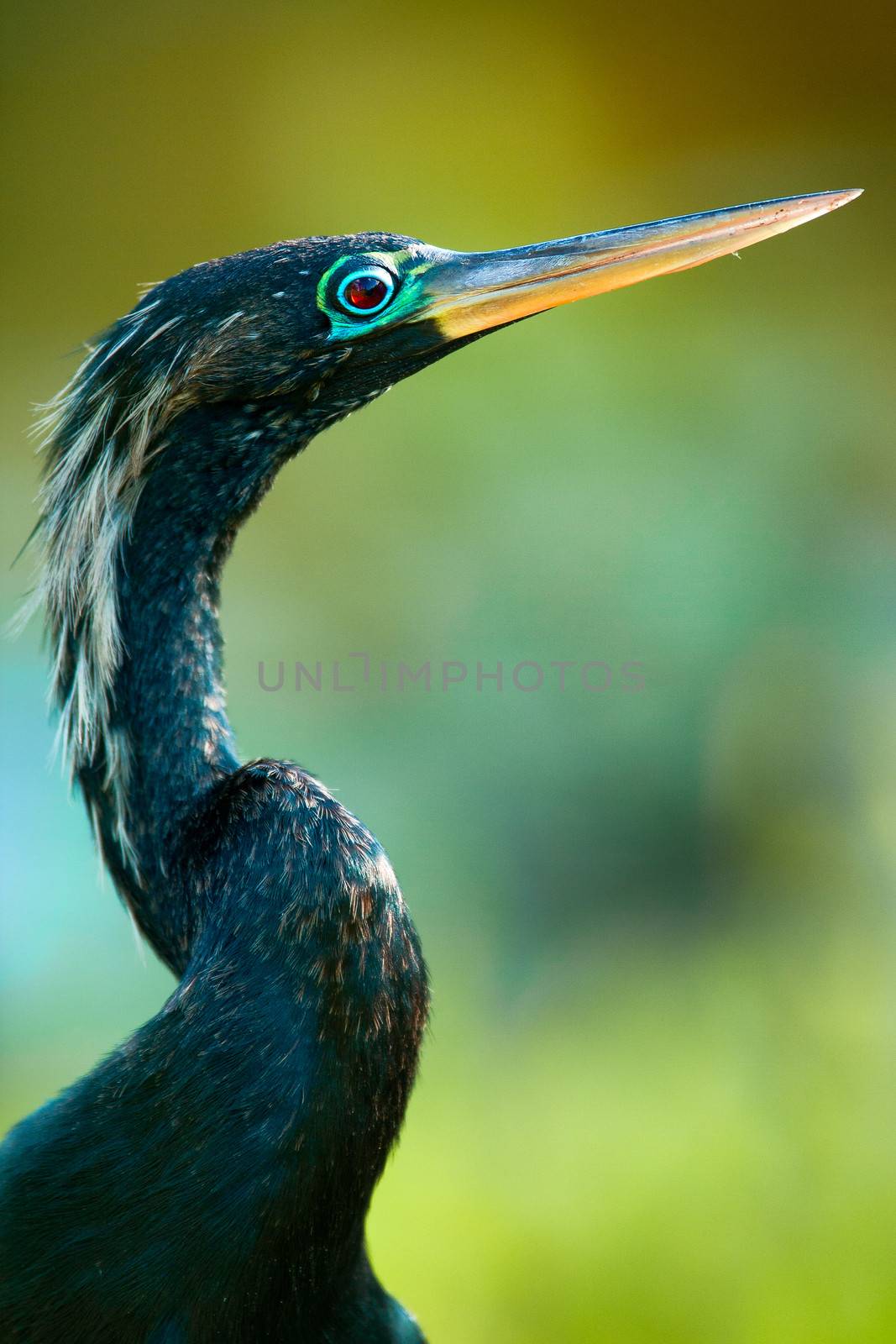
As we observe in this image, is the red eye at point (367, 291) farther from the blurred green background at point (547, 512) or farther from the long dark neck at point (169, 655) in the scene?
the blurred green background at point (547, 512)

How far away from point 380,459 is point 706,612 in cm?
150

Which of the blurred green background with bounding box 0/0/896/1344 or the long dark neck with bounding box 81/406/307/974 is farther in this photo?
the blurred green background with bounding box 0/0/896/1344

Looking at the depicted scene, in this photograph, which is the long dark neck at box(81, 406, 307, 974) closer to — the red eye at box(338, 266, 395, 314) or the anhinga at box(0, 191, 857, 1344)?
the anhinga at box(0, 191, 857, 1344)

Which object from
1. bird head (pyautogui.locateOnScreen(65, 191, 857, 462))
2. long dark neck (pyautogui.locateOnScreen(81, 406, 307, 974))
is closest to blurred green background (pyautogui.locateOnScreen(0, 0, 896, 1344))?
long dark neck (pyautogui.locateOnScreen(81, 406, 307, 974))

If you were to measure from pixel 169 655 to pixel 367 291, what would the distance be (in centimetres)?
59

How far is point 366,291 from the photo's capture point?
1.88 meters

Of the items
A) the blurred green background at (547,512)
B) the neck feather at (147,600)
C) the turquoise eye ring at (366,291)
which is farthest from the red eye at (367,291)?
the blurred green background at (547,512)

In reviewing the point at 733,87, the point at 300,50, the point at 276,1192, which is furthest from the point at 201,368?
the point at 733,87

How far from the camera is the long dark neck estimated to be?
72.3 inches

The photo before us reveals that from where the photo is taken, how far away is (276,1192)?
155 cm

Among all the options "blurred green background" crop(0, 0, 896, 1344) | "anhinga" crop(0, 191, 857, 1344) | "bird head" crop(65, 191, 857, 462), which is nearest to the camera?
"anhinga" crop(0, 191, 857, 1344)

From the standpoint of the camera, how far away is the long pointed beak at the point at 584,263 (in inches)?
73.5

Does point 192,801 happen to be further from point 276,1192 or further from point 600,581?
point 600,581

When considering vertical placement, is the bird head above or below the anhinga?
above
